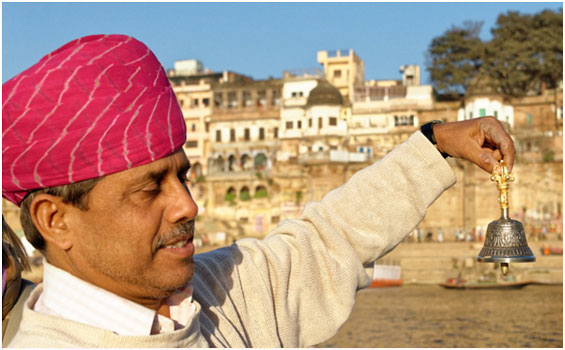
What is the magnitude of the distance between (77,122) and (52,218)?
0.18m

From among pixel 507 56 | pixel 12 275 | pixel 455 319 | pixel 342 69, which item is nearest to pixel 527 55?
pixel 507 56

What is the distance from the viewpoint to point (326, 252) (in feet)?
6.35

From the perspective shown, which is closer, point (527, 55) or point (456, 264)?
point (456, 264)

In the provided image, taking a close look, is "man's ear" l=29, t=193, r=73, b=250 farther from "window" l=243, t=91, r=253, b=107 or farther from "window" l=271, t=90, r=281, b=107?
"window" l=243, t=91, r=253, b=107

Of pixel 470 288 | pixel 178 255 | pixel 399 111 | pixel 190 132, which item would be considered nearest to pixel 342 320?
pixel 178 255

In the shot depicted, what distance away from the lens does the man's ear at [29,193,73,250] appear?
1.51 metres

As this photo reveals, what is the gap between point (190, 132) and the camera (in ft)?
126

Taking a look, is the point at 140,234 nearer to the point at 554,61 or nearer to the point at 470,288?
the point at 470,288

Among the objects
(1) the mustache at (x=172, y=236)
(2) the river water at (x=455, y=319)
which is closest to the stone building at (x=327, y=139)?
(2) the river water at (x=455, y=319)

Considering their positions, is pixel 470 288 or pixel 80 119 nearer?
pixel 80 119

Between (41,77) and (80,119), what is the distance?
4.2 inches

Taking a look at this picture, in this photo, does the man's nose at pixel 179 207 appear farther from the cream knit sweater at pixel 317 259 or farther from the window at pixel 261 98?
the window at pixel 261 98

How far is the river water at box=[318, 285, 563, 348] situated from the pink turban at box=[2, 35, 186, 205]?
1184cm

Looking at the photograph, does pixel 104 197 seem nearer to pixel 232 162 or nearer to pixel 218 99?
pixel 232 162
